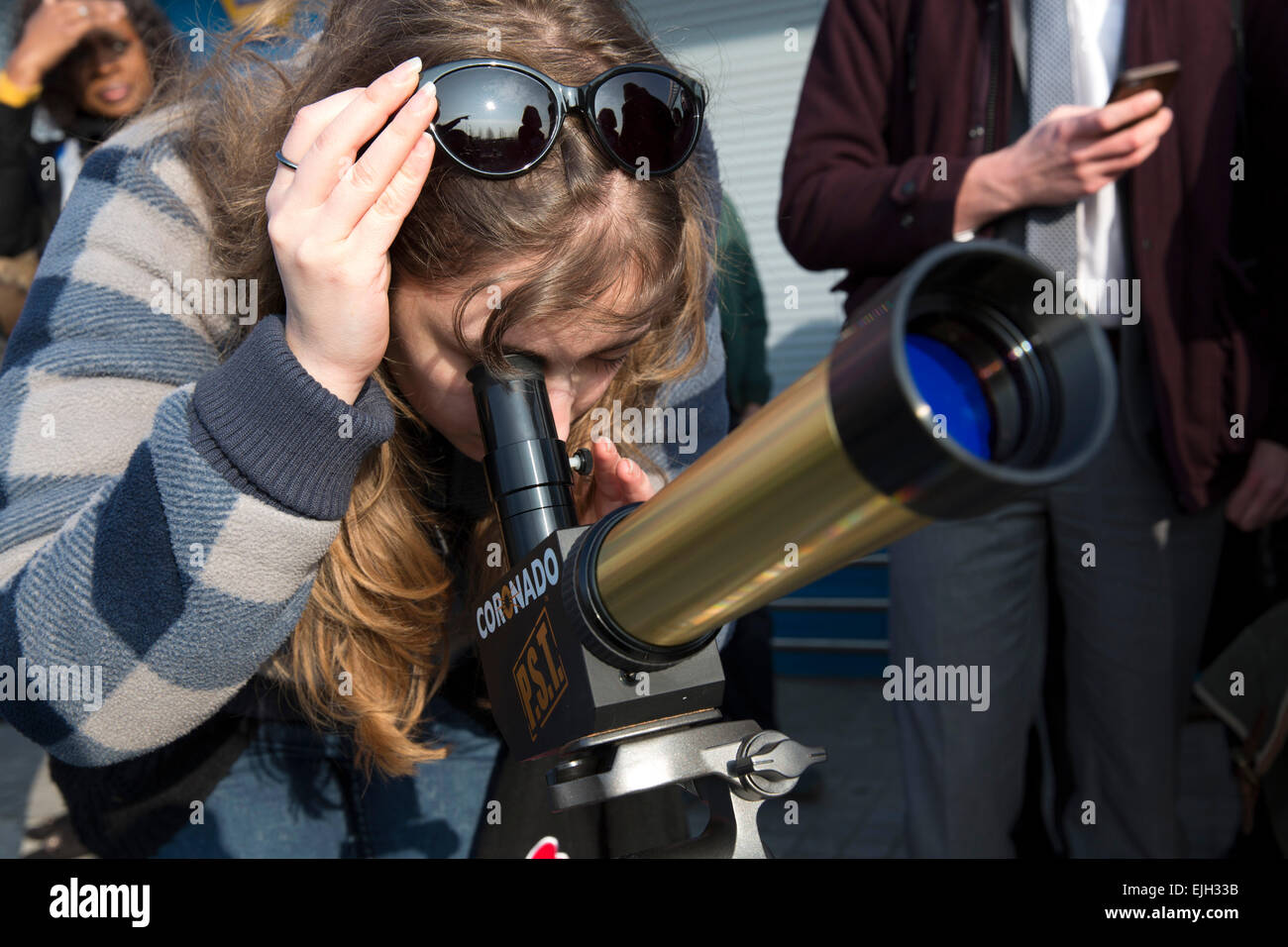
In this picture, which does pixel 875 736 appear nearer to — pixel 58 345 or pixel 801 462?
pixel 58 345

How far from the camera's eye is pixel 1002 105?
1947 mm

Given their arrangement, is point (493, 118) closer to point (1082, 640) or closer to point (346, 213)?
point (346, 213)

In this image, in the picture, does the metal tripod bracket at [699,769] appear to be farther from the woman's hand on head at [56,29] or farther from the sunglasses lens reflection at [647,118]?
the woman's hand on head at [56,29]

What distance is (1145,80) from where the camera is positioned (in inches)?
66.5

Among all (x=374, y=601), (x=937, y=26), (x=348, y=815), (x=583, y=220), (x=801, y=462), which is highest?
(x=937, y=26)

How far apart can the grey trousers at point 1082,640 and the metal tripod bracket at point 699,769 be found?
1.28 m

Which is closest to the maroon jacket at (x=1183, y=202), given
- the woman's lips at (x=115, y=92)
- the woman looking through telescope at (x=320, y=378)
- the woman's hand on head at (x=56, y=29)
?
the woman looking through telescope at (x=320, y=378)

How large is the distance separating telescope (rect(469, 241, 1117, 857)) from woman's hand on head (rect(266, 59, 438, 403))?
27 centimetres

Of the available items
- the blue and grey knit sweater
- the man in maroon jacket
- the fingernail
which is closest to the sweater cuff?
the blue and grey knit sweater

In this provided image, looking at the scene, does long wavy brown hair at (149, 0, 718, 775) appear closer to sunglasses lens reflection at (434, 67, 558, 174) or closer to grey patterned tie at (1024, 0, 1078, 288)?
sunglasses lens reflection at (434, 67, 558, 174)

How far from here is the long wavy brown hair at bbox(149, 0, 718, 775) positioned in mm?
1130

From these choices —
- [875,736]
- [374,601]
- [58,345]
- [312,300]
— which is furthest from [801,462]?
[875,736]

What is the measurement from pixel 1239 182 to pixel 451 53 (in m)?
1.54

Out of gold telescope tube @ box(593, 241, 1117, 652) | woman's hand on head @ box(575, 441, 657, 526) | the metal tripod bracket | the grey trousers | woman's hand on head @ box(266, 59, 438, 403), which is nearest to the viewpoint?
gold telescope tube @ box(593, 241, 1117, 652)
